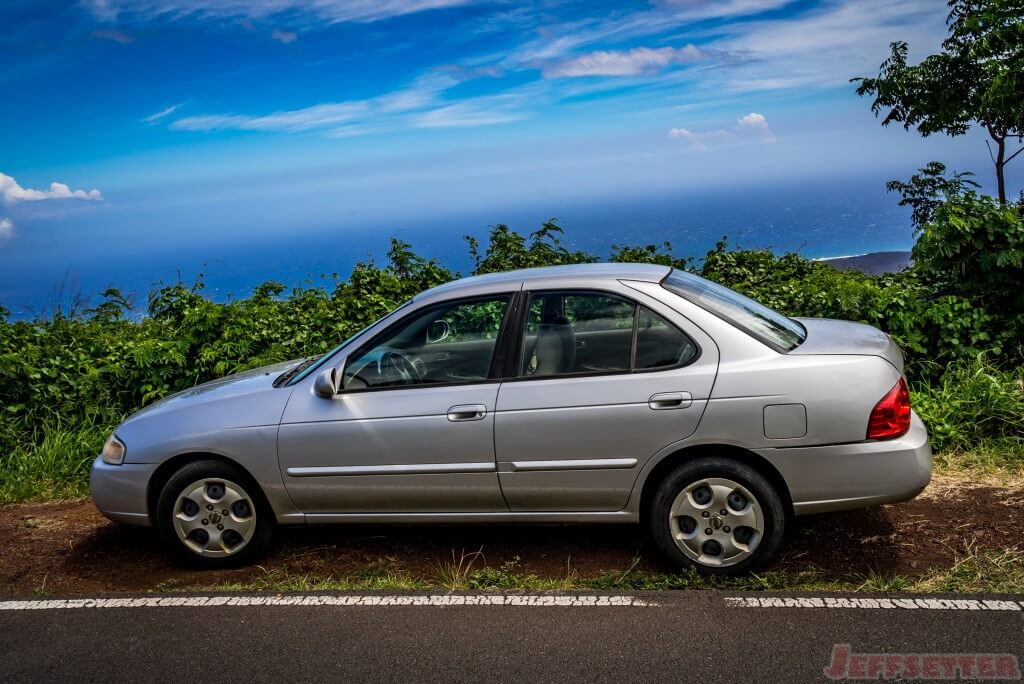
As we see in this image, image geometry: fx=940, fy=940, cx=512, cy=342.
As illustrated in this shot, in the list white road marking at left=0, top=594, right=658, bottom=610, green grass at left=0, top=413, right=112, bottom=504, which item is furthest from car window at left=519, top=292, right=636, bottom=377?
green grass at left=0, top=413, right=112, bottom=504

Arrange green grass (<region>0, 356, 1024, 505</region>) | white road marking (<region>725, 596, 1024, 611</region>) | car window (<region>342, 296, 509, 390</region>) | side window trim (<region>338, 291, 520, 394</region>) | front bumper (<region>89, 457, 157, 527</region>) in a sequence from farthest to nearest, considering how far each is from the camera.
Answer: green grass (<region>0, 356, 1024, 505</region>), front bumper (<region>89, 457, 157, 527</region>), car window (<region>342, 296, 509, 390</region>), side window trim (<region>338, 291, 520, 394</region>), white road marking (<region>725, 596, 1024, 611</region>)

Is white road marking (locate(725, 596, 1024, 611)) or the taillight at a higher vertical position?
the taillight

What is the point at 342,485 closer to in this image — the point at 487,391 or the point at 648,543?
the point at 487,391

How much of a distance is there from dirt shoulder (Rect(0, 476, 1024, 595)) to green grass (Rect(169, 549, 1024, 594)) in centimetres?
3

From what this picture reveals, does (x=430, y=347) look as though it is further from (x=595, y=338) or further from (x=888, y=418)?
(x=888, y=418)

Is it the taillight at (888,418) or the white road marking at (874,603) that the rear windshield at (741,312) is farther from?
the white road marking at (874,603)

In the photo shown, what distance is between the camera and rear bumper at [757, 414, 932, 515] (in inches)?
181

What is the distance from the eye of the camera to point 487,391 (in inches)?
197

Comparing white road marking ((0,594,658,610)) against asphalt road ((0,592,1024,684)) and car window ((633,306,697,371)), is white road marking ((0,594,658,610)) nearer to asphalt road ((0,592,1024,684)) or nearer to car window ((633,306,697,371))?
asphalt road ((0,592,1024,684))

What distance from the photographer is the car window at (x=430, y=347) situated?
520 centimetres

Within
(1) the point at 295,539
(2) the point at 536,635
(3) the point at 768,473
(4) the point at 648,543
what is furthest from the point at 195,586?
(3) the point at 768,473

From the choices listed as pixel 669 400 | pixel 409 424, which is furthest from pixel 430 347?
pixel 669 400

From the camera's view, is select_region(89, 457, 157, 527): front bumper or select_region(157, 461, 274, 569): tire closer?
select_region(157, 461, 274, 569): tire

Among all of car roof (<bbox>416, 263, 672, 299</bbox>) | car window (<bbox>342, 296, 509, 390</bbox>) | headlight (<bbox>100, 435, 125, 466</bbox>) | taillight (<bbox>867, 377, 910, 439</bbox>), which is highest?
car roof (<bbox>416, 263, 672, 299</bbox>)
